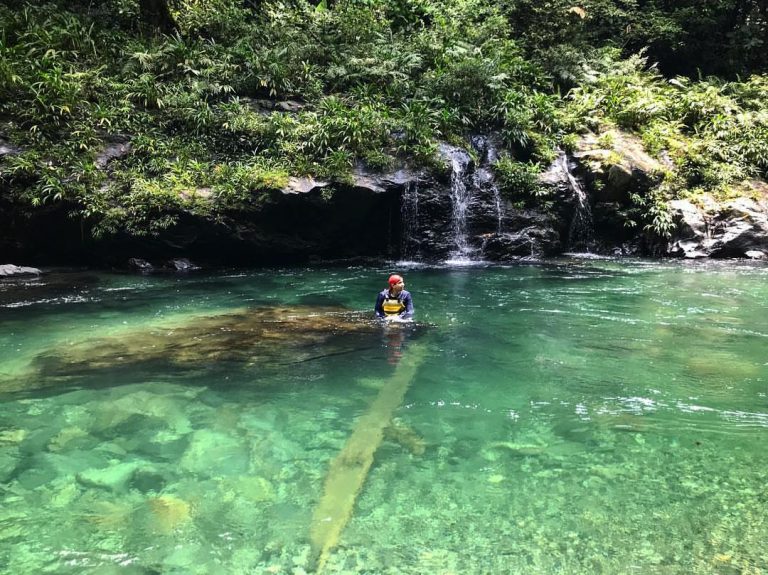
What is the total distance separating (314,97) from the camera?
17859 millimetres

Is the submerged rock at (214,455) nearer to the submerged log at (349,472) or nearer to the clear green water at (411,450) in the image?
the clear green water at (411,450)

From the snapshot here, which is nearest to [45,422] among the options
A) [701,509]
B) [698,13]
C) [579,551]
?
[579,551]

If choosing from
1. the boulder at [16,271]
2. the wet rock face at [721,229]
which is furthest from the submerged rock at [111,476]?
the wet rock face at [721,229]

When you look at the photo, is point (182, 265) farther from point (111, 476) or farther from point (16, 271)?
point (111, 476)

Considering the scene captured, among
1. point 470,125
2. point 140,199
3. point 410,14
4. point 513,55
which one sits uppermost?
point 410,14

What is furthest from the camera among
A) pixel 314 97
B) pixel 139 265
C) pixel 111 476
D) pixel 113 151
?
pixel 314 97

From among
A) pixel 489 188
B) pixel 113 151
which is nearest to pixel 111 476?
pixel 113 151

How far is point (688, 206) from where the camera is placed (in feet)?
56.4

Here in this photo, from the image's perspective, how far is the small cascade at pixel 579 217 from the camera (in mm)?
17578

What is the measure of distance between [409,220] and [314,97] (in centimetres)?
546

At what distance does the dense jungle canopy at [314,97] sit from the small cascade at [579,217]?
30.7 inches

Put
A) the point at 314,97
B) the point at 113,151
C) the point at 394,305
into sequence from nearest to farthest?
the point at 394,305 < the point at 113,151 < the point at 314,97

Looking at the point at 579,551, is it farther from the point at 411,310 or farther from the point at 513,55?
the point at 513,55

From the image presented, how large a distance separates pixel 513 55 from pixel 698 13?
32.4ft
